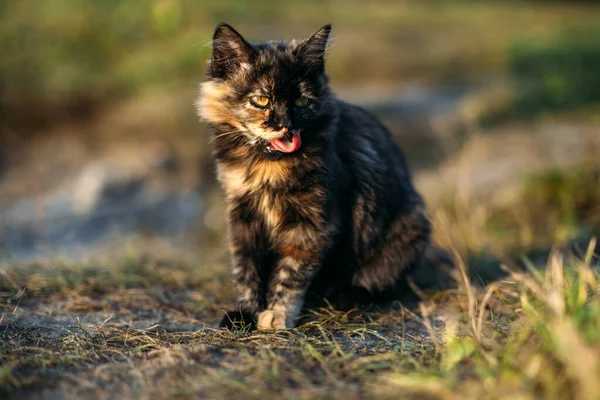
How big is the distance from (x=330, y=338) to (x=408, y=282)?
974mm

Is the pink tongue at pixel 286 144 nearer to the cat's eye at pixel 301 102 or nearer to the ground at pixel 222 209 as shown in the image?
the cat's eye at pixel 301 102

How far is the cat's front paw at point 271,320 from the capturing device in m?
3.01

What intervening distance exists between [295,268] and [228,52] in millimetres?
1147

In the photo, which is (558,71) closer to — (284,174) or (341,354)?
(284,174)

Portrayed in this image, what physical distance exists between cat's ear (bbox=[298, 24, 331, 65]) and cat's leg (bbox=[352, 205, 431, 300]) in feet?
2.99

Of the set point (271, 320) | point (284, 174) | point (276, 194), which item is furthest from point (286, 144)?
point (271, 320)

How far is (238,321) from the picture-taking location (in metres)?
3.10

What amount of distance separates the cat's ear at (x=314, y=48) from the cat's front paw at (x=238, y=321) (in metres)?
1.34

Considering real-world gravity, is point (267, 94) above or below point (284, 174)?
above

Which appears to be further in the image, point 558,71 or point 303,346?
point 558,71

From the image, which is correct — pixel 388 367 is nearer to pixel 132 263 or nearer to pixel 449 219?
pixel 132 263

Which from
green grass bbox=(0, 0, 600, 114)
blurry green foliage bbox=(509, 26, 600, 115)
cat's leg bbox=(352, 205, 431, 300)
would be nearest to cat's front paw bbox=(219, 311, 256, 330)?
cat's leg bbox=(352, 205, 431, 300)

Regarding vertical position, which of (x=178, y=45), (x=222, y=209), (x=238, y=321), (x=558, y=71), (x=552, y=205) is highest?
(x=178, y=45)

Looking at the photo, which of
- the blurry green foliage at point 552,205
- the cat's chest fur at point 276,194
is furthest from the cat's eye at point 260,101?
the blurry green foliage at point 552,205
